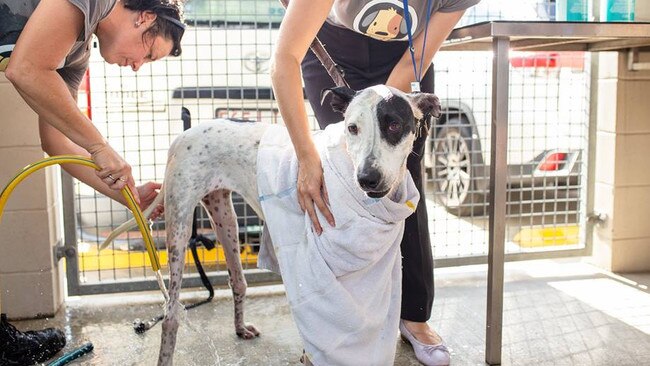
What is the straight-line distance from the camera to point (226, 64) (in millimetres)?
3477

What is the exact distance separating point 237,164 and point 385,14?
0.73 metres

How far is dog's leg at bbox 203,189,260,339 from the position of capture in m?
2.73

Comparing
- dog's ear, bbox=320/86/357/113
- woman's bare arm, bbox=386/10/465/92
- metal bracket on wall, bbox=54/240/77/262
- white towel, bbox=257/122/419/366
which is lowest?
metal bracket on wall, bbox=54/240/77/262

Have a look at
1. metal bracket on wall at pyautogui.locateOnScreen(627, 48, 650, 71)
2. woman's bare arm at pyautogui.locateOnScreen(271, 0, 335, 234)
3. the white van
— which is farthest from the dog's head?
metal bracket on wall at pyautogui.locateOnScreen(627, 48, 650, 71)

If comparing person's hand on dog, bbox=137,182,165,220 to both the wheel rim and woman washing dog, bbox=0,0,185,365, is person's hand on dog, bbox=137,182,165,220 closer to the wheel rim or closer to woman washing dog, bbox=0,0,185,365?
woman washing dog, bbox=0,0,185,365

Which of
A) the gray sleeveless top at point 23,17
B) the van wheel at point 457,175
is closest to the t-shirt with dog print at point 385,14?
the gray sleeveless top at point 23,17

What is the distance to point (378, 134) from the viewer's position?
6.26 ft

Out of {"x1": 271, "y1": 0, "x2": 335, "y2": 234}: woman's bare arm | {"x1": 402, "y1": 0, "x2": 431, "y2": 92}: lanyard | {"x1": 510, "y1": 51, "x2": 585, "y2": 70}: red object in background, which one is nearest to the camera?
{"x1": 271, "y1": 0, "x2": 335, "y2": 234}: woman's bare arm

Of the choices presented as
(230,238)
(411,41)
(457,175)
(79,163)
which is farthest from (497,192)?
(457,175)

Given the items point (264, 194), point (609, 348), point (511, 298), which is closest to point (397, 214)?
point (264, 194)

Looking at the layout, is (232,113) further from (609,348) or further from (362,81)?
(609,348)

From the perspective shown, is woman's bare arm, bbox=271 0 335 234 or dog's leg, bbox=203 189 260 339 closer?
woman's bare arm, bbox=271 0 335 234

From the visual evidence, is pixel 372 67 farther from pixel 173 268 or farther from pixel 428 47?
pixel 173 268

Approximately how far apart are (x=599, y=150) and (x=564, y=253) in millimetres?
607
